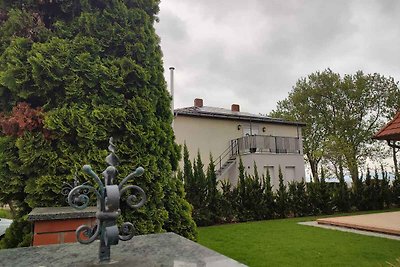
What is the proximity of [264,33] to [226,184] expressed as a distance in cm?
620

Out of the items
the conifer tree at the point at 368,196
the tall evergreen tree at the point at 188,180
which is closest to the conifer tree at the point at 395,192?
the conifer tree at the point at 368,196

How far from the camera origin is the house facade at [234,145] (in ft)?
53.6

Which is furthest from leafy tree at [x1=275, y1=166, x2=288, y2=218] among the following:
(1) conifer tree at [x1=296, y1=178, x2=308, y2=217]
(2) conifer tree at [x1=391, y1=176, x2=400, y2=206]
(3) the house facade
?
(2) conifer tree at [x1=391, y1=176, x2=400, y2=206]

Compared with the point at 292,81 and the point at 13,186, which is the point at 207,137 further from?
the point at 292,81

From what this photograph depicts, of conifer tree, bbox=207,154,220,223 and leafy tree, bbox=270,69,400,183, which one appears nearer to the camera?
conifer tree, bbox=207,154,220,223

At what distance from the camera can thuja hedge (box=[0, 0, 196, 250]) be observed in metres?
3.17

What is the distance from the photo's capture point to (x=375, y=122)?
26141 millimetres

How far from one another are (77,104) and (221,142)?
47.9 feet

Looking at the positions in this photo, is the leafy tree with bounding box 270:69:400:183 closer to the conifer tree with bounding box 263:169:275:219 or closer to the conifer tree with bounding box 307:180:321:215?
the conifer tree with bounding box 307:180:321:215

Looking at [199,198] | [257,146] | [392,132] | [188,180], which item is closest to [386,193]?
[257,146]

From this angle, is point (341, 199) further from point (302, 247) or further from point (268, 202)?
point (302, 247)

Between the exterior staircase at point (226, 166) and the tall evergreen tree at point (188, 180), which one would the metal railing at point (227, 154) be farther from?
the tall evergreen tree at point (188, 180)

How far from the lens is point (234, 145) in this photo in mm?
17656

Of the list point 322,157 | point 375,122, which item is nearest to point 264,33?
point 322,157
